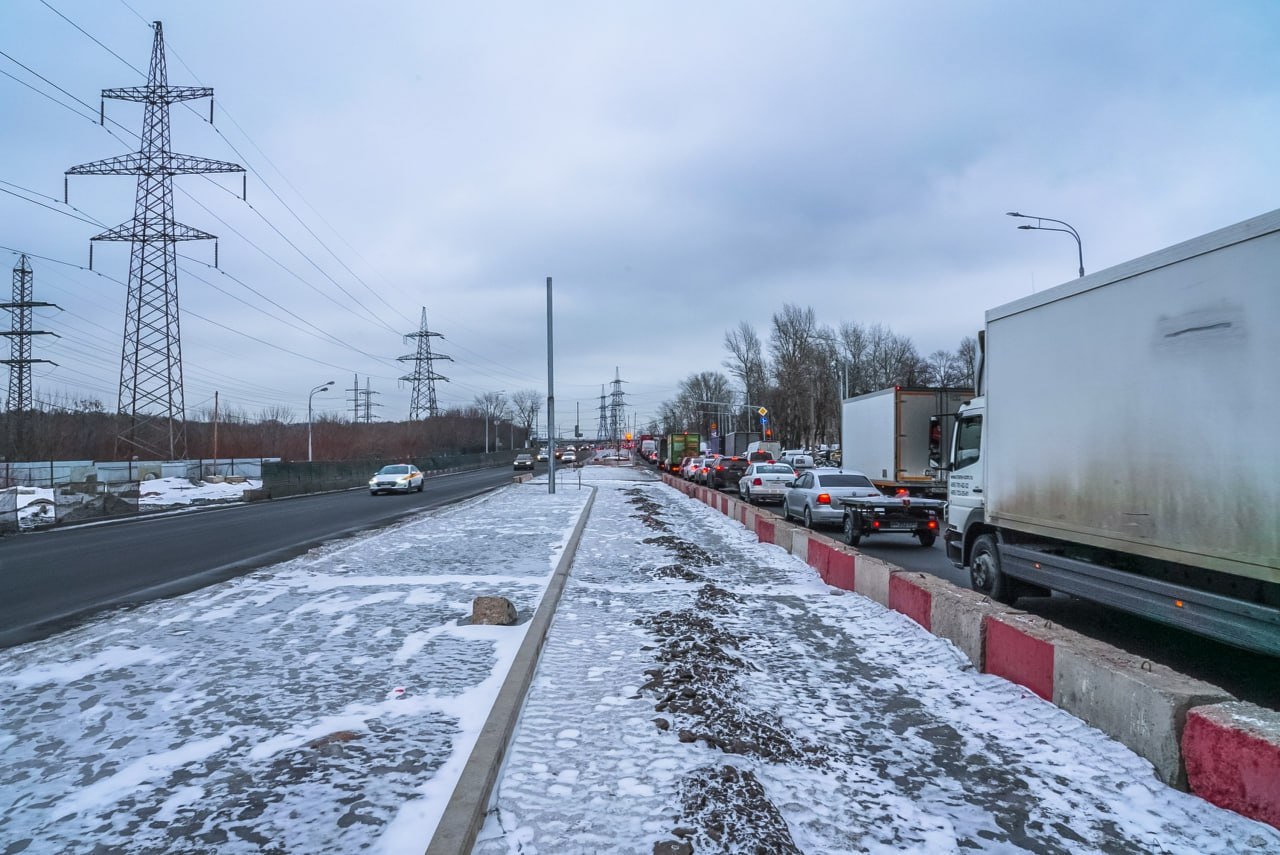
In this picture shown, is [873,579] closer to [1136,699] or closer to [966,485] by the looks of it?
[966,485]

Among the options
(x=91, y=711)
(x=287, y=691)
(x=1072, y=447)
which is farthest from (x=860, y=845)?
(x=1072, y=447)

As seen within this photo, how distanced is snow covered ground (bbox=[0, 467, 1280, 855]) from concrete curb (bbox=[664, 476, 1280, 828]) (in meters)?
0.14

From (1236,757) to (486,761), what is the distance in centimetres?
375

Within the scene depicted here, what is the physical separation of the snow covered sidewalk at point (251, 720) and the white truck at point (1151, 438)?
18.0ft

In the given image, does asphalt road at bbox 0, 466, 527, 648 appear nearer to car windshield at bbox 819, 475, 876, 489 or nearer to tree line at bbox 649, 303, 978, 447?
car windshield at bbox 819, 475, 876, 489

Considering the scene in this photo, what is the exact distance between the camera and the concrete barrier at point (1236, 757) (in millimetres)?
3811

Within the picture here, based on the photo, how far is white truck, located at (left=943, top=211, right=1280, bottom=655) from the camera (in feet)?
19.1

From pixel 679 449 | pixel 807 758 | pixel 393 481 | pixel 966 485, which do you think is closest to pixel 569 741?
pixel 807 758

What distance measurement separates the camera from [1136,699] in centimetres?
477

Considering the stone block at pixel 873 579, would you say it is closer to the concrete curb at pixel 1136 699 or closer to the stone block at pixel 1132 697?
the concrete curb at pixel 1136 699

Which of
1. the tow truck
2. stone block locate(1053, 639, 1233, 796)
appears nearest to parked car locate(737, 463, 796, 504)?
the tow truck

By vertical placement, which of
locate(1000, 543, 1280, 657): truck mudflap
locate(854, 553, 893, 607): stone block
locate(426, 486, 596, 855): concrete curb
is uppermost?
locate(1000, 543, 1280, 657): truck mudflap

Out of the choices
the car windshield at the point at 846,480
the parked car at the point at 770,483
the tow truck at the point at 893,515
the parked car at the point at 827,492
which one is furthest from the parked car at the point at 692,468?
the tow truck at the point at 893,515

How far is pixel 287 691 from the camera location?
6047 mm
